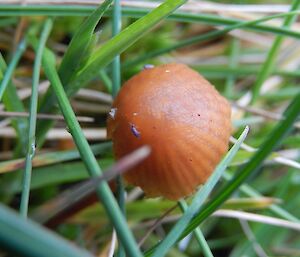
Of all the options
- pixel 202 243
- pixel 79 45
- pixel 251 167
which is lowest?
pixel 202 243

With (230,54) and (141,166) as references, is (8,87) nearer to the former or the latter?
(141,166)

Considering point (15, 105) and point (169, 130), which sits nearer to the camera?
point (169, 130)

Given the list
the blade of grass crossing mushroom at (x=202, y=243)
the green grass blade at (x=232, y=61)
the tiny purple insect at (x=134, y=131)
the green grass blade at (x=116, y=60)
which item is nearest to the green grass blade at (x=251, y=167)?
the blade of grass crossing mushroom at (x=202, y=243)

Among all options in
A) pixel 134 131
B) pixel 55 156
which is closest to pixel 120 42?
pixel 134 131

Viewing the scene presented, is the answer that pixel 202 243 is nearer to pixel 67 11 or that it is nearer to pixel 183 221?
pixel 183 221

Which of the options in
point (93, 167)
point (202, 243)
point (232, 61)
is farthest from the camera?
point (232, 61)

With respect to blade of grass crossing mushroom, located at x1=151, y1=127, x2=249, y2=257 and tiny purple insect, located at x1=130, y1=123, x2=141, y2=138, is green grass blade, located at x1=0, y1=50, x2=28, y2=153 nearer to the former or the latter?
tiny purple insect, located at x1=130, y1=123, x2=141, y2=138

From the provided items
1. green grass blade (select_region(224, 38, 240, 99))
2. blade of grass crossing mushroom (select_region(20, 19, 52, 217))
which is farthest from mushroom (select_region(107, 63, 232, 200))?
green grass blade (select_region(224, 38, 240, 99))
